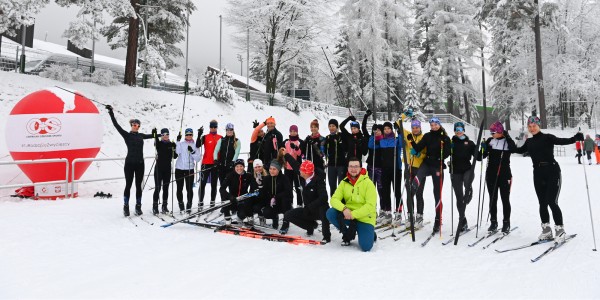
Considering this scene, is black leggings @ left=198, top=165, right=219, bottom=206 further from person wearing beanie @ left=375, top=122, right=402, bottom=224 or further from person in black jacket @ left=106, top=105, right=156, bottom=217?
person wearing beanie @ left=375, top=122, right=402, bottom=224

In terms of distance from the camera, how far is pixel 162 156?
8.03 m

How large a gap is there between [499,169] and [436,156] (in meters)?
1.06

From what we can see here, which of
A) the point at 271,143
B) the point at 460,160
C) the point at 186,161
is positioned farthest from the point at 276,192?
the point at 460,160

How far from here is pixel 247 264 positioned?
4.82 meters

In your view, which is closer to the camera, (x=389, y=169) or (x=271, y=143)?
(x=389, y=169)

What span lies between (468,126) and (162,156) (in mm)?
34760

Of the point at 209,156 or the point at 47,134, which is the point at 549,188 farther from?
the point at 47,134

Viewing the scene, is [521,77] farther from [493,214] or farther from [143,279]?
[143,279]

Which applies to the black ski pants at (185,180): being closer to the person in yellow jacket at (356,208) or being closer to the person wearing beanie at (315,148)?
the person wearing beanie at (315,148)

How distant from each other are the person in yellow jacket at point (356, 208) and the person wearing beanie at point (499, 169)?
2.35 m

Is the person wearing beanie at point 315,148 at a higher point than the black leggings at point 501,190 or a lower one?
higher

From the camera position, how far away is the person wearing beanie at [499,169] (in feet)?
20.9

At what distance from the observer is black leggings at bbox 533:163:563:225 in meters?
5.76

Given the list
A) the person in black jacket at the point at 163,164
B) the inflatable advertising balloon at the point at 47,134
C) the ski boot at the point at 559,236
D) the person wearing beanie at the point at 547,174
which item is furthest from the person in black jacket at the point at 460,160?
the inflatable advertising balloon at the point at 47,134
